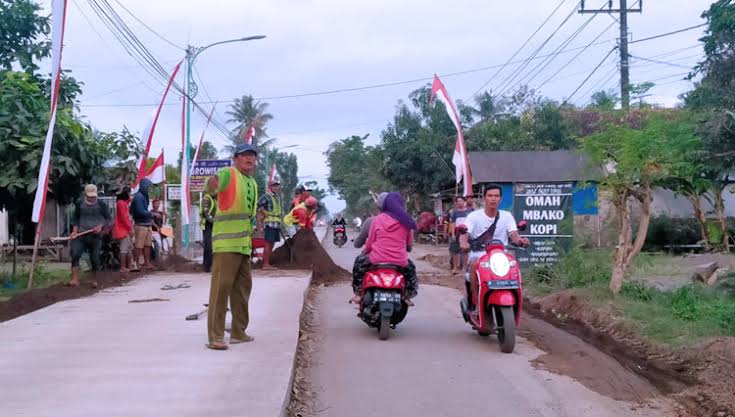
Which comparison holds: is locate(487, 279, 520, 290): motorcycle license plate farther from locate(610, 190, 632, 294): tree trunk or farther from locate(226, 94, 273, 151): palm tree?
locate(226, 94, 273, 151): palm tree

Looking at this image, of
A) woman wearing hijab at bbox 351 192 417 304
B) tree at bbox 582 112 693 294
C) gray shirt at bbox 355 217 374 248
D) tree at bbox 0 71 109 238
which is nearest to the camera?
woman wearing hijab at bbox 351 192 417 304

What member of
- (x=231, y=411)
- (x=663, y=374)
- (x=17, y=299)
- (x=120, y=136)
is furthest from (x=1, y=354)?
(x=120, y=136)

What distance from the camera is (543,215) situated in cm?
1448

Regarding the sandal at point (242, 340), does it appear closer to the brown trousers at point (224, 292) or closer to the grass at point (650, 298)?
the brown trousers at point (224, 292)

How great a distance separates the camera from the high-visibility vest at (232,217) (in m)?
6.97

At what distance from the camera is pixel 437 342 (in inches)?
339

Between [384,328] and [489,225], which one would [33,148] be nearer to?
[384,328]

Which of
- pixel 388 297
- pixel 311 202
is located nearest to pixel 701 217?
pixel 311 202

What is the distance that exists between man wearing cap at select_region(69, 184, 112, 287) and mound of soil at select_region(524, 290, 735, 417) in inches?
270

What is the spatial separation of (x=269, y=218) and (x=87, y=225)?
3578 mm

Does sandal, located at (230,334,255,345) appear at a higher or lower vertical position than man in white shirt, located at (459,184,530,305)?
lower

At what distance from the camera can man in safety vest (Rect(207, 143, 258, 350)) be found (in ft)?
22.7

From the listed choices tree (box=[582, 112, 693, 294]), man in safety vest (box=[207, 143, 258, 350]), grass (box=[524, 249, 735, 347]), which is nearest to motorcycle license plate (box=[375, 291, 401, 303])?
man in safety vest (box=[207, 143, 258, 350])

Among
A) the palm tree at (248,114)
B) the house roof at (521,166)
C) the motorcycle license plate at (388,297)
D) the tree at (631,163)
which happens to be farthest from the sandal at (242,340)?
the palm tree at (248,114)
